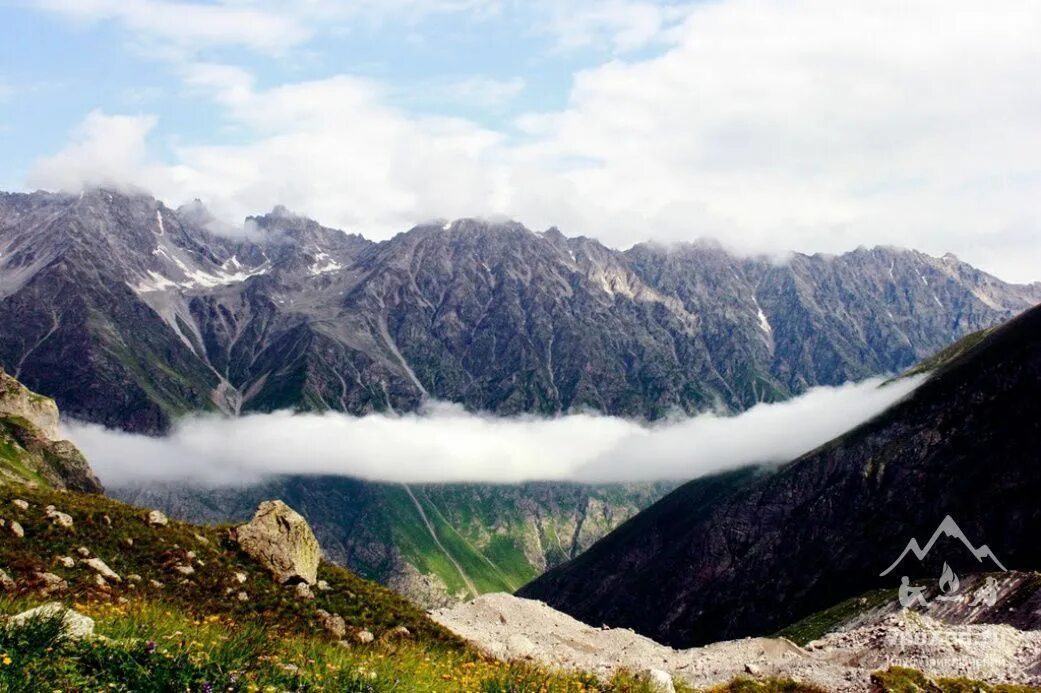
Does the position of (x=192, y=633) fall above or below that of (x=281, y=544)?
above

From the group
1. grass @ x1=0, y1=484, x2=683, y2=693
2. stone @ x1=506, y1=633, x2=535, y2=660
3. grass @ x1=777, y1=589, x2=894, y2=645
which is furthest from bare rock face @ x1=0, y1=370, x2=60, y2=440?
grass @ x1=777, y1=589, x2=894, y2=645

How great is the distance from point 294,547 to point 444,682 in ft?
108

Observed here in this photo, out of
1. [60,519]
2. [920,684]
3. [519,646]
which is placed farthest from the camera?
[519,646]

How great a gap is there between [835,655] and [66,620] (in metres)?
56.9

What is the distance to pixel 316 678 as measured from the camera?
17422 mm

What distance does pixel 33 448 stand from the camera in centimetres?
18462

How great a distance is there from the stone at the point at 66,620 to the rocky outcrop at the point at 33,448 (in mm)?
173932

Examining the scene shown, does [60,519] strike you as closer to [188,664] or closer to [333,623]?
[333,623]

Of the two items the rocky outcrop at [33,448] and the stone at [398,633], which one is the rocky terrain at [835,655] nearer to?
the stone at [398,633]

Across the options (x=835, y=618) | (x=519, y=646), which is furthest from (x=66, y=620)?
(x=835, y=618)

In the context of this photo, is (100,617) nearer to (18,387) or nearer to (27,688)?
(27,688)

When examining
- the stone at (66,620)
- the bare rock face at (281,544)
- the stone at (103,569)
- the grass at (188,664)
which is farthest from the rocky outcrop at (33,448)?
the grass at (188,664)

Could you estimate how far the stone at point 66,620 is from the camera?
1653 centimetres

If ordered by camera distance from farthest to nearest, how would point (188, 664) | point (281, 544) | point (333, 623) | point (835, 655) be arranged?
1. point (835, 655)
2. point (281, 544)
3. point (333, 623)
4. point (188, 664)
